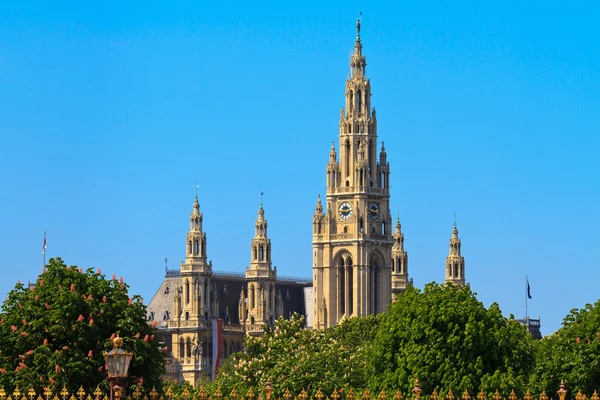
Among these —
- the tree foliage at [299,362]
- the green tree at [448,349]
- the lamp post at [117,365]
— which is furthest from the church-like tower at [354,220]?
the lamp post at [117,365]

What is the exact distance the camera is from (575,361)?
225 feet

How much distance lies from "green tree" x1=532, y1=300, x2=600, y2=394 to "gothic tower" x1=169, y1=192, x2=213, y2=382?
4858 inches

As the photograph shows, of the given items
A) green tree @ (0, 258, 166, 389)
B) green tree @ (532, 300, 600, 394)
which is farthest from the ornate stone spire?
green tree @ (0, 258, 166, 389)

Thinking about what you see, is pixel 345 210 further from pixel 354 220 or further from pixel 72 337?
pixel 72 337

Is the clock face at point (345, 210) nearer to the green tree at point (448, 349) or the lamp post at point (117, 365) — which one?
the green tree at point (448, 349)

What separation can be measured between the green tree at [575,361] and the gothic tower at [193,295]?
12339 centimetres

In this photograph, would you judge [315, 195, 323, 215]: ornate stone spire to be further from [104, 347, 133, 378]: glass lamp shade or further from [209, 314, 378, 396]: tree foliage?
[104, 347, 133, 378]: glass lamp shade

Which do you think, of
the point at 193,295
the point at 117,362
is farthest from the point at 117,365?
the point at 193,295

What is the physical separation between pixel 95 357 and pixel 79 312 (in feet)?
4.97

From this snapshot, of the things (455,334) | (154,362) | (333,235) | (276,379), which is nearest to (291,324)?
(276,379)

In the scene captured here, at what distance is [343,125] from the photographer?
186 metres

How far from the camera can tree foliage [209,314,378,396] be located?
292 feet

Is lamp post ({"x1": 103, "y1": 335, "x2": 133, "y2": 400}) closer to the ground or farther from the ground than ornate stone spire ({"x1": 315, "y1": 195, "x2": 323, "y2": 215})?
closer to the ground

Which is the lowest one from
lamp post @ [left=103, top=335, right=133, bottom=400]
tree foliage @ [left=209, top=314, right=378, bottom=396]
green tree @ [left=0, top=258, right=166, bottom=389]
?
lamp post @ [left=103, top=335, right=133, bottom=400]
